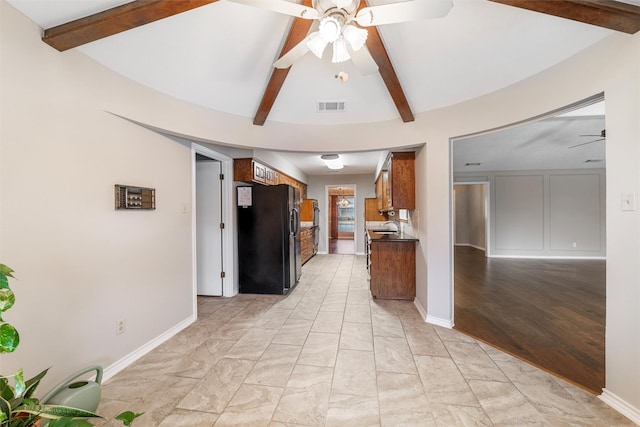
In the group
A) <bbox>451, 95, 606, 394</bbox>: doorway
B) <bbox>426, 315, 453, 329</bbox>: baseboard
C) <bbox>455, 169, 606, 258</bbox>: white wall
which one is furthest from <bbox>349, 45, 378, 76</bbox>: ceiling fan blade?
<bbox>455, 169, 606, 258</bbox>: white wall

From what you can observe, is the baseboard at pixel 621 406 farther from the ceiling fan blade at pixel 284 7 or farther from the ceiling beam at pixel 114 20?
the ceiling beam at pixel 114 20

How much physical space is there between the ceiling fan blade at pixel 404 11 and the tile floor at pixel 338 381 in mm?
2333

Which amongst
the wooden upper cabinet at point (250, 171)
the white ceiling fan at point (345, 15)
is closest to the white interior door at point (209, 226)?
the wooden upper cabinet at point (250, 171)

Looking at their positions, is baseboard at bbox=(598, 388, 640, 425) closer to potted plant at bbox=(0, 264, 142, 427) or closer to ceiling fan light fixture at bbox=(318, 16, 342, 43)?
potted plant at bbox=(0, 264, 142, 427)

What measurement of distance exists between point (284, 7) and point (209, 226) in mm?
3223

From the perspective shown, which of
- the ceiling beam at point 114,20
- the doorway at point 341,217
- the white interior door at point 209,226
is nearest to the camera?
the ceiling beam at point 114,20

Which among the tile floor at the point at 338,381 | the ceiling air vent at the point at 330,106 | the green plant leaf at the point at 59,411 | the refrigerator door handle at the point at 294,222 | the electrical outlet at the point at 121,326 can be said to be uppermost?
the ceiling air vent at the point at 330,106

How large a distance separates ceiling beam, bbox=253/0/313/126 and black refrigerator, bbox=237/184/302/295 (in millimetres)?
1236

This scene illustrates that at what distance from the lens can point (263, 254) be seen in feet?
13.3

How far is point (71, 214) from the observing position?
1.77 meters

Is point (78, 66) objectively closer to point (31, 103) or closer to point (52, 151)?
point (31, 103)

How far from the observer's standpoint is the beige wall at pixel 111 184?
1.51 meters

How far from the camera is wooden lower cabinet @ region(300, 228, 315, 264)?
20.8ft

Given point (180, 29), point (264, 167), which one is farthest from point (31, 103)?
point (264, 167)
